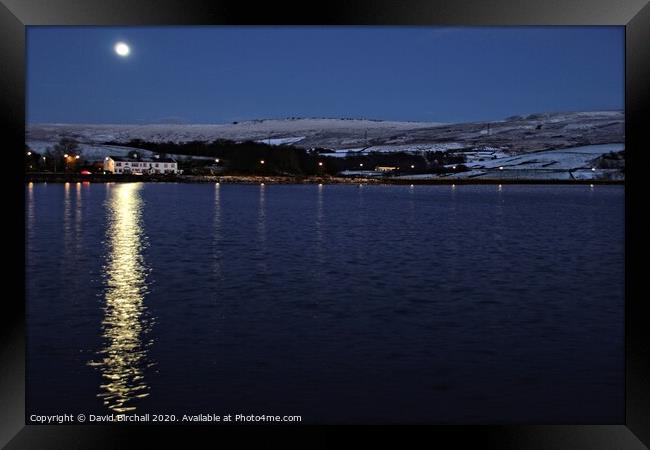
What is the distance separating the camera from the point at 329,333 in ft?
46.9

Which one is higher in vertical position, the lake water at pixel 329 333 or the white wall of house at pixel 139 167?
the white wall of house at pixel 139 167

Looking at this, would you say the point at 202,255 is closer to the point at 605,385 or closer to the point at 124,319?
the point at 124,319

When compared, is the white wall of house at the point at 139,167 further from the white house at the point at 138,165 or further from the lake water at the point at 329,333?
the lake water at the point at 329,333

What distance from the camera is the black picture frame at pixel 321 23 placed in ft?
19.4

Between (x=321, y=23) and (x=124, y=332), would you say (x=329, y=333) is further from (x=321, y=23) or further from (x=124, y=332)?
(x=321, y=23)

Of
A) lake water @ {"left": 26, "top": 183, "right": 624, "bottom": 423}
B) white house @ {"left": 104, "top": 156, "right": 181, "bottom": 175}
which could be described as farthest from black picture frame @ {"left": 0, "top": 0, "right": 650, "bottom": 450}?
white house @ {"left": 104, "top": 156, "right": 181, "bottom": 175}

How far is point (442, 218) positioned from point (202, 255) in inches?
1257

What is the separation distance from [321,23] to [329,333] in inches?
345

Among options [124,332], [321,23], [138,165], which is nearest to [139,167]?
[138,165]

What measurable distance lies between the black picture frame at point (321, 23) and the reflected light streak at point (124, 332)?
315 centimetres

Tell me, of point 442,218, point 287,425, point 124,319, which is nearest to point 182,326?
point 124,319

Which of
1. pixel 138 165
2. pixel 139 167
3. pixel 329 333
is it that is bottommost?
pixel 329 333

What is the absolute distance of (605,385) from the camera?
424 inches

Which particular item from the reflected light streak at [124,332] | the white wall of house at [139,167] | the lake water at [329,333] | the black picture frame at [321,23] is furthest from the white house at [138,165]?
the black picture frame at [321,23]
